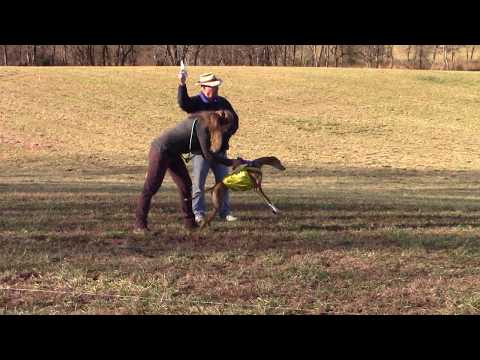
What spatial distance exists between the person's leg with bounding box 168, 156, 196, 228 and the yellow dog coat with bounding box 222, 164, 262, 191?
642mm

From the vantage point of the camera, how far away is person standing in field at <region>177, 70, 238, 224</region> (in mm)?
7652

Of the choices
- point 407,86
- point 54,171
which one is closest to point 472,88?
point 407,86

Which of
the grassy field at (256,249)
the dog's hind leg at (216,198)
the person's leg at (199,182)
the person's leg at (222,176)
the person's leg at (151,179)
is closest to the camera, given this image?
the grassy field at (256,249)

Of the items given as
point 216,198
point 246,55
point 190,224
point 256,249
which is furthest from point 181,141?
point 246,55

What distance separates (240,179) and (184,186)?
852 millimetres

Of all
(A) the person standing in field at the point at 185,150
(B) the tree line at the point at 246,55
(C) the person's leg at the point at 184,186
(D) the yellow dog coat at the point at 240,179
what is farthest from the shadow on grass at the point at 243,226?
(B) the tree line at the point at 246,55

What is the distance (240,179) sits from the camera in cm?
744

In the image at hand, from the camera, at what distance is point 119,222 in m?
8.38

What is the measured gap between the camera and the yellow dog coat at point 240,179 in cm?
744

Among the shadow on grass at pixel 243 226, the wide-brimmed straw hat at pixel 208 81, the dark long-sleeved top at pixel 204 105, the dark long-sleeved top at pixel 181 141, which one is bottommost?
the shadow on grass at pixel 243 226

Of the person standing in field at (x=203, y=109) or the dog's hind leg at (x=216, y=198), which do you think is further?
the person standing in field at (x=203, y=109)

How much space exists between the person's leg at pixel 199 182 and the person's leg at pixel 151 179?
756mm

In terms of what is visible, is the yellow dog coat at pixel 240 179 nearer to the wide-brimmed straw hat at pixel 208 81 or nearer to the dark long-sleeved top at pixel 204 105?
the dark long-sleeved top at pixel 204 105

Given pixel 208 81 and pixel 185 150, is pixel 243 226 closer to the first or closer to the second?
pixel 185 150
